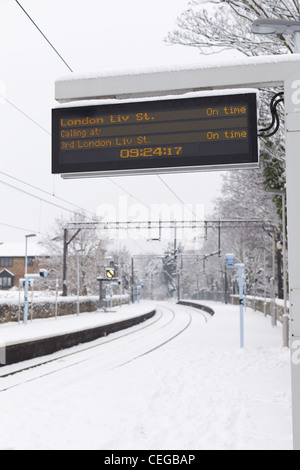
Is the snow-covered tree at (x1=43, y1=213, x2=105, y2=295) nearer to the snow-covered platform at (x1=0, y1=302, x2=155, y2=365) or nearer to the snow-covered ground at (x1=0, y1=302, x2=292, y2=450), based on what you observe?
the snow-covered platform at (x1=0, y1=302, x2=155, y2=365)

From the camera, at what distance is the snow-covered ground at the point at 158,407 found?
6.12m

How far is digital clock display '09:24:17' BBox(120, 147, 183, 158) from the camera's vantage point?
5.89m

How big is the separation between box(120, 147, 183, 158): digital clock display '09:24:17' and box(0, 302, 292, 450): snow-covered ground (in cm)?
315

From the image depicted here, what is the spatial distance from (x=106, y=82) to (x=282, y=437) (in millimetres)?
4502

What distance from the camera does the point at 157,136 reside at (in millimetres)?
5918

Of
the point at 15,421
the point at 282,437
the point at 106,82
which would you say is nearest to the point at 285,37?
the point at 106,82

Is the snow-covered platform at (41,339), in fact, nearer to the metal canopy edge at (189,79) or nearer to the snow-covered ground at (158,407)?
the snow-covered ground at (158,407)

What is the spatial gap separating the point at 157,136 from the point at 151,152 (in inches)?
7.3

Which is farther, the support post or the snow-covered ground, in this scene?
the snow-covered ground

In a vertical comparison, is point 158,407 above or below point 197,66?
below

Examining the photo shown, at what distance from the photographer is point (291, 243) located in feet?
18.0

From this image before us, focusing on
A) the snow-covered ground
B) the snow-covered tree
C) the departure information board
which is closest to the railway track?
the snow-covered ground

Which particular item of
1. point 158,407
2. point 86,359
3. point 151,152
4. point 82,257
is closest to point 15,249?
point 82,257

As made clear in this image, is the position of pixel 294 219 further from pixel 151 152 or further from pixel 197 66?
pixel 197 66
